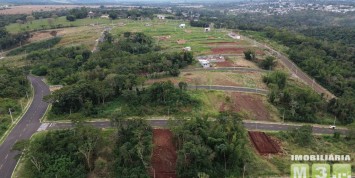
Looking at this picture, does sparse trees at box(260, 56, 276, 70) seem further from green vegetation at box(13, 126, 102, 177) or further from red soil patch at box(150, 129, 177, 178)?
green vegetation at box(13, 126, 102, 177)

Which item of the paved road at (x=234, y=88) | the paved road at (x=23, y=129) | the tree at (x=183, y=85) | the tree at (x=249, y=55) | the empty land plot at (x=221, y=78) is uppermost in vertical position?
the tree at (x=249, y=55)

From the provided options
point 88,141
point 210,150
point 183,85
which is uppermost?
point 183,85

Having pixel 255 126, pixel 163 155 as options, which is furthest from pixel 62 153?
pixel 255 126

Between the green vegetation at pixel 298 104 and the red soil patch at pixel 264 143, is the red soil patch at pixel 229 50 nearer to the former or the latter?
the green vegetation at pixel 298 104

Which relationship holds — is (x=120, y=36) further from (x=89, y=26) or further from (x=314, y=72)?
(x=314, y=72)

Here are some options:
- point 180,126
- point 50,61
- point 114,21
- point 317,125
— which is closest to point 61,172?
point 180,126

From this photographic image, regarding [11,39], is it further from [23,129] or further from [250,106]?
[250,106]

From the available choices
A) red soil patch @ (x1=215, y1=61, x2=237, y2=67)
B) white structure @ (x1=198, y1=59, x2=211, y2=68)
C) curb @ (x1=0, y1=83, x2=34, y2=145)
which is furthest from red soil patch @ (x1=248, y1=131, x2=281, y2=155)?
curb @ (x1=0, y1=83, x2=34, y2=145)

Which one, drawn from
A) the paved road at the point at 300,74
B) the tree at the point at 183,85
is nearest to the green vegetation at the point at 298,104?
the paved road at the point at 300,74
